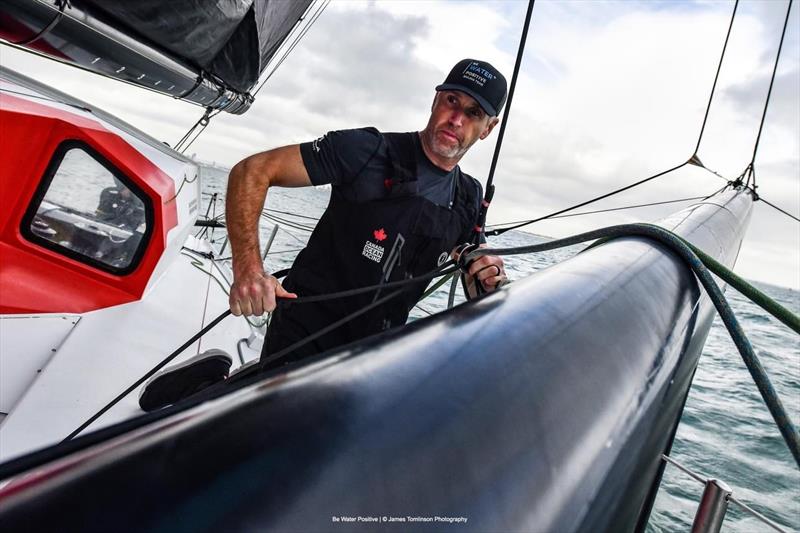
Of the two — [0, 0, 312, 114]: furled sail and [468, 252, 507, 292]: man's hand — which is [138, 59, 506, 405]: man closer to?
[468, 252, 507, 292]: man's hand

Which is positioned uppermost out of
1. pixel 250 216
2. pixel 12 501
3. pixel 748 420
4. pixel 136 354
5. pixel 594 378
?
pixel 748 420

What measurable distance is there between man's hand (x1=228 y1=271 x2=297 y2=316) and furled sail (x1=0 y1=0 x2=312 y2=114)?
5.27 feet

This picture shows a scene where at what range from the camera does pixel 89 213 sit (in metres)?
2.97

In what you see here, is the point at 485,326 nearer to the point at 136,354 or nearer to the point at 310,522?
the point at 310,522

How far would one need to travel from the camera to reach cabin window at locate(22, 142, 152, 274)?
2.69 metres

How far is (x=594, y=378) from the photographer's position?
585 millimetres

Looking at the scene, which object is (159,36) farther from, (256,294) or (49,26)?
(256,294)

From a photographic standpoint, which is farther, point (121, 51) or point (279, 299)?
point (121, 51)

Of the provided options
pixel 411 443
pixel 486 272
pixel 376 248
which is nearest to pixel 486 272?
pixel 486 272

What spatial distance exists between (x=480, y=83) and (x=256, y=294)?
1206mm

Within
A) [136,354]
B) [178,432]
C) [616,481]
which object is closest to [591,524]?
[616,481]

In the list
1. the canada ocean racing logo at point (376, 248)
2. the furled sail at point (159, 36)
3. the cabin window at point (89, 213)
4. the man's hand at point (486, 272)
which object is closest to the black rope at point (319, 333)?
the man's hand at point (486, 272)

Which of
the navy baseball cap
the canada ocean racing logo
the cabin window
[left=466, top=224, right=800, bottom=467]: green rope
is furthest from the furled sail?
[left=466, top=224, right=800, bottom=467]: green rope

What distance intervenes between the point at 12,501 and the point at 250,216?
4.96 feet
